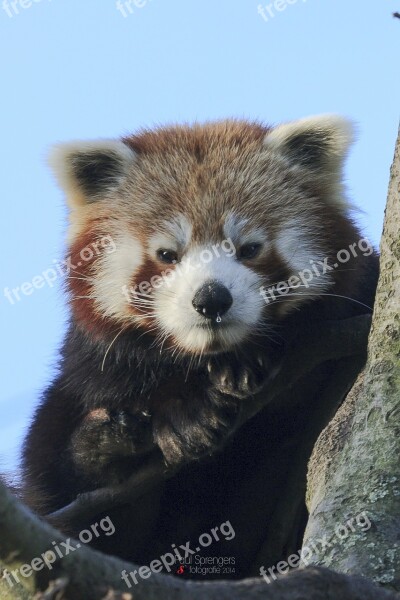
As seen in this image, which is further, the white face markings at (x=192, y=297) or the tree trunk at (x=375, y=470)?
the white face markings at (x=192, y=297)

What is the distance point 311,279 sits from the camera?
4.61 metres

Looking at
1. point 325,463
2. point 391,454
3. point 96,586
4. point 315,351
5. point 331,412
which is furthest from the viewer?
point 331,412

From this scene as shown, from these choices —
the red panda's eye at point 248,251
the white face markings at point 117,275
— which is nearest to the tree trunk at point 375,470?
the red panda's eye at point 248,251

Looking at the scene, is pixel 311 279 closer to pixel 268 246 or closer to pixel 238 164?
pixel 268 246

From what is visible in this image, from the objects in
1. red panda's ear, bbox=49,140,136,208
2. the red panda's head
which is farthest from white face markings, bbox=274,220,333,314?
red panda's ear, bbox=49,140,136,208

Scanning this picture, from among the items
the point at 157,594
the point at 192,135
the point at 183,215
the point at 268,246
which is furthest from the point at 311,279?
Answer: the point at 157,594

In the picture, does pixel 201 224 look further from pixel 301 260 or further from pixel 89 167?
pixel 89 167

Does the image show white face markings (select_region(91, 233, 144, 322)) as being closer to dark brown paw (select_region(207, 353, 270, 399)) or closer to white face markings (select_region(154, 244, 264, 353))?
white face markings (select_region(154, 244, 264, 353))

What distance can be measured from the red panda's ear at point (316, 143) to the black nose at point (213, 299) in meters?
1.24

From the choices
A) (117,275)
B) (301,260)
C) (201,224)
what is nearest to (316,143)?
(301,260)

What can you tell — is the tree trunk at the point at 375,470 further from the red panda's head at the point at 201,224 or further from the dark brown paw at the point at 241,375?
the red panda's head at the point at 201,224

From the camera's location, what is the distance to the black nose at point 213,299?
4.16 m

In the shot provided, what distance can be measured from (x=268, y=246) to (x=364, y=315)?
1.87ft

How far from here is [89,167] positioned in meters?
5.16
